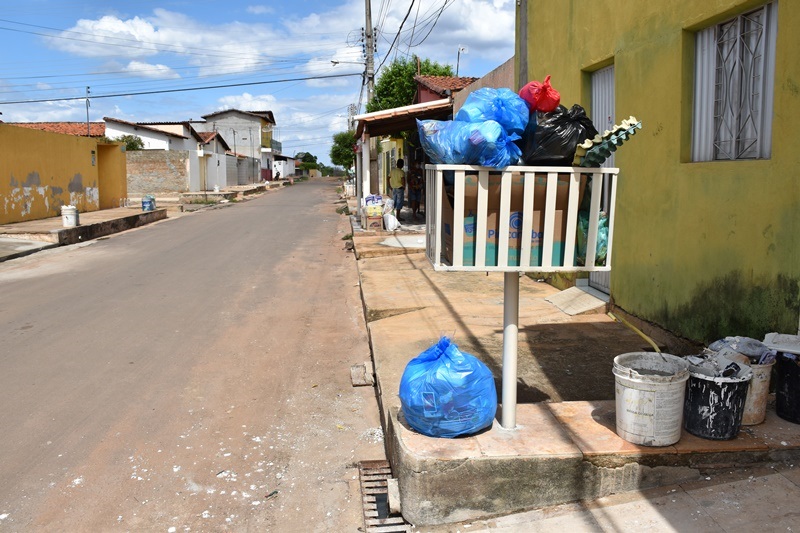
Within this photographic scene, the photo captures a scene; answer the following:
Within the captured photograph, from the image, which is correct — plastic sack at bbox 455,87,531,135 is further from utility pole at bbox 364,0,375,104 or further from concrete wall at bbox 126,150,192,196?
concrete wall at bbox 126,150,192,196

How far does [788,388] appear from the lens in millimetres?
3924

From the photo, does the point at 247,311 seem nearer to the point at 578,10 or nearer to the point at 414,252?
the point at 414,252

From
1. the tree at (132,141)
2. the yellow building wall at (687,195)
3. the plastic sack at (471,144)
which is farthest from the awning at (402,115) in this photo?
the tree at (132,141)

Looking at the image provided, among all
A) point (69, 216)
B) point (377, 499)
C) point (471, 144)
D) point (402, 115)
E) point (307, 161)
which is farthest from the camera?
point (307, 161)

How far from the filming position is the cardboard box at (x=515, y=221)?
3578 mm

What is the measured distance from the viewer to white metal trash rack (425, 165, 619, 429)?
139 inches

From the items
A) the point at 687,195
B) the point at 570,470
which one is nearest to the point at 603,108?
the point at 687,195

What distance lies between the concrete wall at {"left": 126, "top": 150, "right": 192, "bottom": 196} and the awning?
25239 mm

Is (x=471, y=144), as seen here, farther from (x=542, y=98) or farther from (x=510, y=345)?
(x=510, y=345)

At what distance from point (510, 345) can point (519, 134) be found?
1183 mm

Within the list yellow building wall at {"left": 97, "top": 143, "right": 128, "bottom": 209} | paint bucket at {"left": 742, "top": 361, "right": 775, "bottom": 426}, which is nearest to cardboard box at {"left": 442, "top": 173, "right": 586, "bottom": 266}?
paint bucket at {"left": 742, "top": 361, "right": 775, "bottom": 426}

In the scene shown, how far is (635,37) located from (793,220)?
2.94m

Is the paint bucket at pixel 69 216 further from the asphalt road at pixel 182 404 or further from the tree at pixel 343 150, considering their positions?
the tree at pixel 343 150

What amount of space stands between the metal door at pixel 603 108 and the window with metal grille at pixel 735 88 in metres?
1.80
